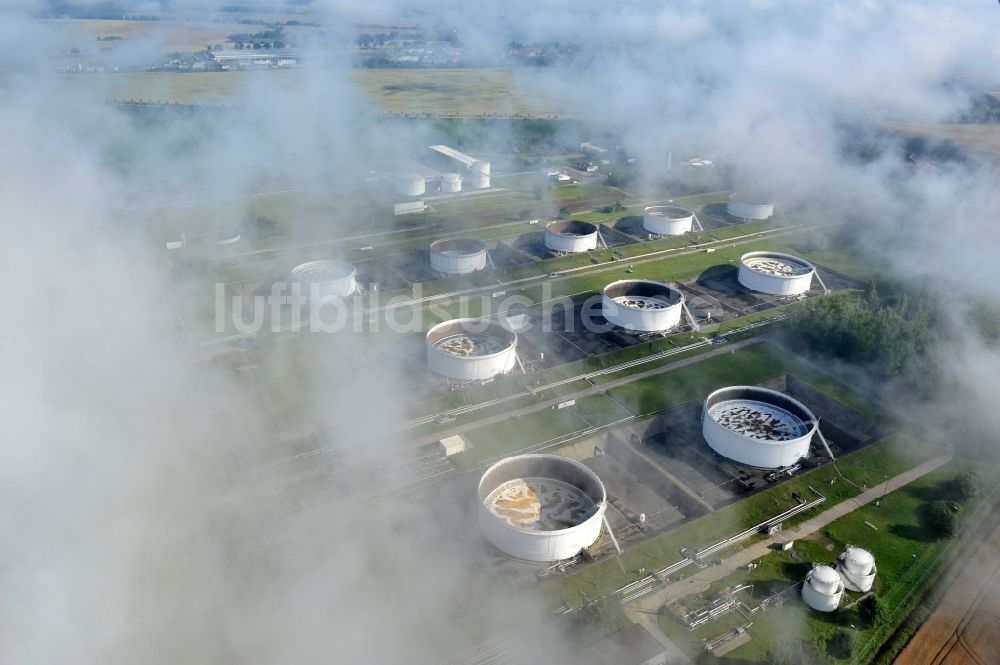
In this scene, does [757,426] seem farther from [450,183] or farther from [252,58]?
[252,58]

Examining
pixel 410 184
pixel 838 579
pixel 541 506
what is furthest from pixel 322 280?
pixel 838 579

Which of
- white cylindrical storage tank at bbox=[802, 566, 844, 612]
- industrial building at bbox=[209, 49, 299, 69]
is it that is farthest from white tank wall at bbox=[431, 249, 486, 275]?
white cylindrical storage tank at bbox=[802, 566, 844, 612]

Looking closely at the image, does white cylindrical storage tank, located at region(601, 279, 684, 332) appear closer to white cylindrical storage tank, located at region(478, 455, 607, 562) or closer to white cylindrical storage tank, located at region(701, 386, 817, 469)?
white cylindrical storage tank, located at region(701, 386, 817, 469)

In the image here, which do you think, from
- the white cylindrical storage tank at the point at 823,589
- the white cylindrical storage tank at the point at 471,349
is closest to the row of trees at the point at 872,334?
the white cylindrical storage tank at the point at 823,589

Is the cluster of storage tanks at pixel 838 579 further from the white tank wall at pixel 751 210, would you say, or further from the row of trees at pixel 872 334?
the white tank wall at pixel 751 210

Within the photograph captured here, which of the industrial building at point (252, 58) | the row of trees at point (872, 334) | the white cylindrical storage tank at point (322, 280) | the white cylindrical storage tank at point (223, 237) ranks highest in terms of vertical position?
the industrial building at point (252, 58)

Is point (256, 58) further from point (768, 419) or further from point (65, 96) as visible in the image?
point (768, 419)
